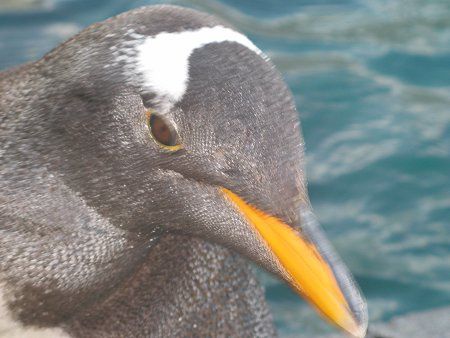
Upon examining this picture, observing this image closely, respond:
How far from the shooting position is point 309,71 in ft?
23.4

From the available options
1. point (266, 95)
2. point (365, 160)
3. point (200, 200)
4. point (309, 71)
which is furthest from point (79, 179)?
point (309, 71)

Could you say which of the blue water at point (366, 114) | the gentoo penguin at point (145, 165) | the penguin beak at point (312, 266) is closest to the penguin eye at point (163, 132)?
the gentoo penguin at point (145, 165)

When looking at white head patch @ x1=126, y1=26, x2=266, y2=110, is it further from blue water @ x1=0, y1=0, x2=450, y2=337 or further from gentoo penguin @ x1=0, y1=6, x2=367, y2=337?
blue water @ x1=0, y1=0, x2=450, y2=337

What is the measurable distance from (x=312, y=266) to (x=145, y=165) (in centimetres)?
59

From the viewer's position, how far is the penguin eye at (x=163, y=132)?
3195 mm

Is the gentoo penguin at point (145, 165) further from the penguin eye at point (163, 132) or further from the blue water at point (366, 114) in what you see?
the blue water at point (366, 114)

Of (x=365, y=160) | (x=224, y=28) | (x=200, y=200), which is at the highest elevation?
(x=224, y=28)

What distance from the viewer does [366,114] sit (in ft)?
22.3

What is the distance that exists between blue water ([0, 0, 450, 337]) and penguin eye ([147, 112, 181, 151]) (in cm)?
249

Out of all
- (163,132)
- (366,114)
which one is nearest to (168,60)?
(163,132)

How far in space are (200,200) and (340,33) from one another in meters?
4.30

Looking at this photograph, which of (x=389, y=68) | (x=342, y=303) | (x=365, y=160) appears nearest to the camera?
(x=342, y=303)

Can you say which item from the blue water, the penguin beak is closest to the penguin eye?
the penguin beak

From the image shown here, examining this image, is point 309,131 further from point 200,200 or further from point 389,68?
point 200,200
